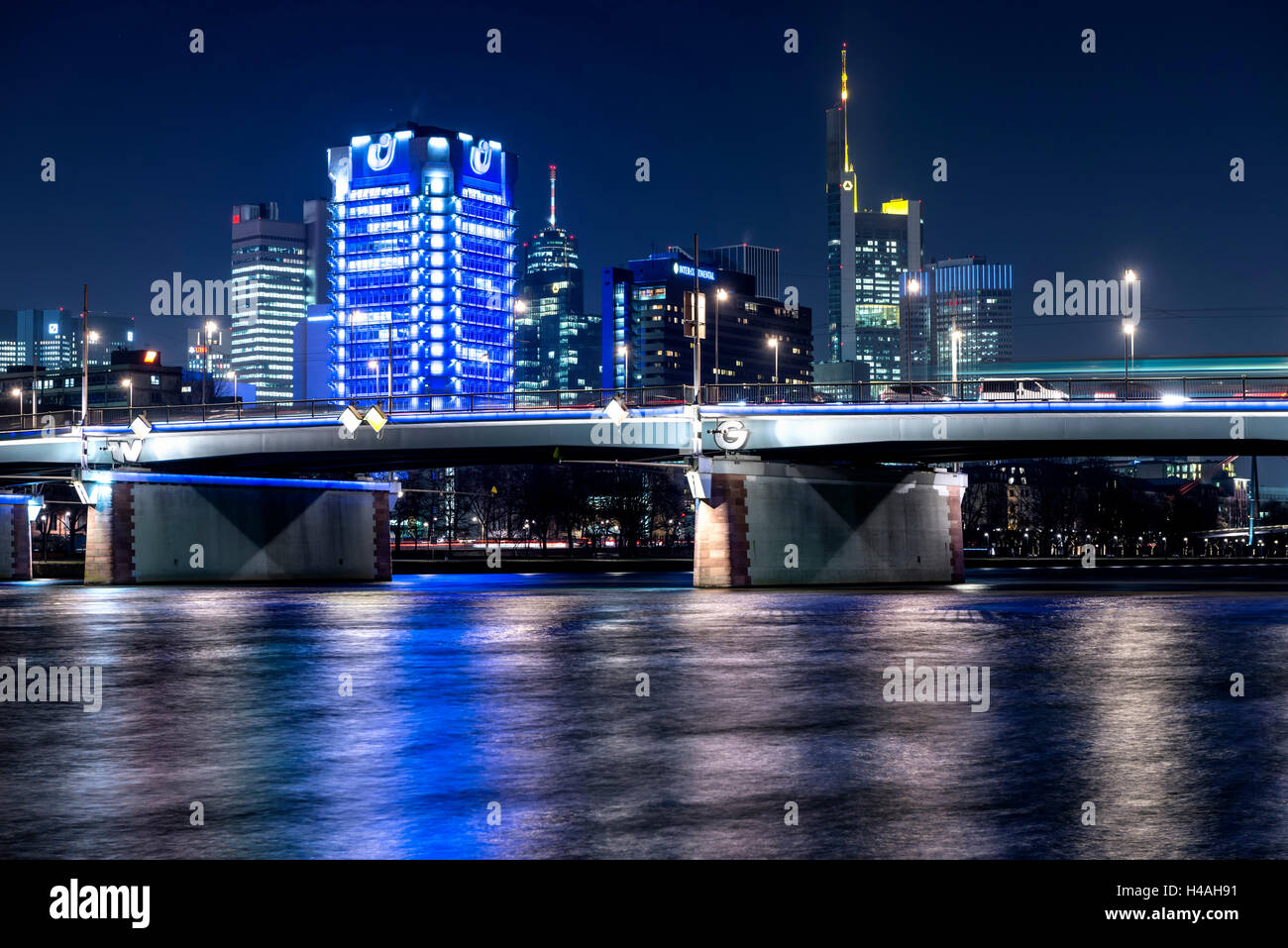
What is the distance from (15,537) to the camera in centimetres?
9250

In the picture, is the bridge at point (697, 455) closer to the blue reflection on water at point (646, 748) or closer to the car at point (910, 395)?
the car at point (910, 395)

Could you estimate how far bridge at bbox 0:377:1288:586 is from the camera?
210ft

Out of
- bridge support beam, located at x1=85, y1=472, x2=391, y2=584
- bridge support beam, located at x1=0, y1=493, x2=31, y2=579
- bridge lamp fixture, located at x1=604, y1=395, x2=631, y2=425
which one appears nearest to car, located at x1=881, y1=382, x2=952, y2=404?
bridge lamp fixture, located at x1=604, y1=395, x2=631, y2=425

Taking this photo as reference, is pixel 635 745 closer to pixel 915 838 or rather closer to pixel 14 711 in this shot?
pixel 915 838

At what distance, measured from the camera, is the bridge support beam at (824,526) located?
213ft

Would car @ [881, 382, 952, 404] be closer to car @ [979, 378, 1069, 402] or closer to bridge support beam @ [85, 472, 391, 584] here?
car @ [979, 378, 1069, 402]

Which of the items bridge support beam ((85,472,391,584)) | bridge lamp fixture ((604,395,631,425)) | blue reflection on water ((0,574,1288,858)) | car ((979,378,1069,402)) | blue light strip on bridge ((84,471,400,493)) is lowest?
blue reflection on water ((0,574,1288,858))

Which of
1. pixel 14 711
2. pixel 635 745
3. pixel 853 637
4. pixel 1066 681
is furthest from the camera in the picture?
pixel 853 637

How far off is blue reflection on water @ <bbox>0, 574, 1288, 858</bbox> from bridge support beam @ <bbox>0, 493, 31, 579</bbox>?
6276 centimetres

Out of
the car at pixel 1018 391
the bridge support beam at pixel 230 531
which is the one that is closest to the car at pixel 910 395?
the car at pixel 1018 391
